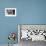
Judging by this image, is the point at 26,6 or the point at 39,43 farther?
the point at 26,6

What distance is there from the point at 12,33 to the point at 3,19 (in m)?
0.42

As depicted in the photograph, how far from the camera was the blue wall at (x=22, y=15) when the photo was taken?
3.05 metres

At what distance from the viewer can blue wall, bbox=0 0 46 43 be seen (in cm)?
305

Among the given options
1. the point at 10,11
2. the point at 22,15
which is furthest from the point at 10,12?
the point at 22,15

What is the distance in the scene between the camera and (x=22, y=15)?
3072 millimetres

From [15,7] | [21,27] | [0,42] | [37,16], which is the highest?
[15,7]

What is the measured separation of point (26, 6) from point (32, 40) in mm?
838

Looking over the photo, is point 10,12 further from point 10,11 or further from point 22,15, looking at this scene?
point 22,15

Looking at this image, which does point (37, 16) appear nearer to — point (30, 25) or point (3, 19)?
point (30, 25)

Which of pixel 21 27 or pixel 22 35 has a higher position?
pixel 21 27

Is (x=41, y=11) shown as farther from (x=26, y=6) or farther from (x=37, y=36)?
(x=37, y=36)

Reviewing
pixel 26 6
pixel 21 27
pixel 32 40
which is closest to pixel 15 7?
pixel 26 6

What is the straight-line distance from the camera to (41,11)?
3047 mm

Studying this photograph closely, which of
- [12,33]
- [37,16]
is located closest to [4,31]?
[12,33]
